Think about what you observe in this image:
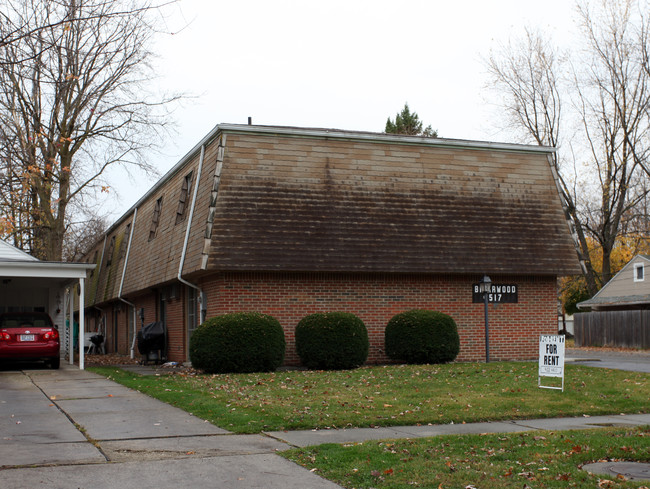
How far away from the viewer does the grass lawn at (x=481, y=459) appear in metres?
6.07

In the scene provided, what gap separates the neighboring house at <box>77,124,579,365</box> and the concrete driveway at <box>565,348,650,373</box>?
1.64 m

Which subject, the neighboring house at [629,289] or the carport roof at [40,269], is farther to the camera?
the neighboring house at [629,289]

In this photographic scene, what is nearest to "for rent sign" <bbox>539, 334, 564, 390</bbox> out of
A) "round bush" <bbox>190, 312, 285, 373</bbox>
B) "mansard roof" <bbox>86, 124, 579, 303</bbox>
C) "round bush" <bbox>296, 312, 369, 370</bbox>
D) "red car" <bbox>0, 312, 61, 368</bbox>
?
"round bush" <bbox>296, 312, 369, 370</bbox>

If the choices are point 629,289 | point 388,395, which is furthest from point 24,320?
point 629,289

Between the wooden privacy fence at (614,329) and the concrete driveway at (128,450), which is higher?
the concrete driveway at (128,450)

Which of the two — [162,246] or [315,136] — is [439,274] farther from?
[162,246]

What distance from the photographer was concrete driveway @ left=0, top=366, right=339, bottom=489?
20.6 ft

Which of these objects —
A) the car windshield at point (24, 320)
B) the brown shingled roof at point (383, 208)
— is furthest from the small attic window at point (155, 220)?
the brown shingled roof at point (383, 208)

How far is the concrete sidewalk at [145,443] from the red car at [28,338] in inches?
262

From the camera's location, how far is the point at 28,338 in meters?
18.8

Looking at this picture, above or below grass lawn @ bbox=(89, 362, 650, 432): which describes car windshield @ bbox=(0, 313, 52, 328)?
above

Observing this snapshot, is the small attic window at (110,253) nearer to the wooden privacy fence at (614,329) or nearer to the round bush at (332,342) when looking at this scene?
the round bush at (332,342)

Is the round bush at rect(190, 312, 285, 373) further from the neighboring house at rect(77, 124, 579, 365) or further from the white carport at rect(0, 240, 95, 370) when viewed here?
the white carport at rect(0, 240, 95, 370)

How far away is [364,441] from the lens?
8.09 meters
